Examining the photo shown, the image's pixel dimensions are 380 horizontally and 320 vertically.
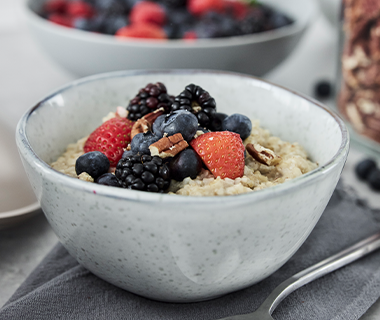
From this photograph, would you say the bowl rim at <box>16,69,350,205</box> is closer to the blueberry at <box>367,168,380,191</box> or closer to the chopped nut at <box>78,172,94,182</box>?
the chopped nut at <box>78,172,94,182</box>

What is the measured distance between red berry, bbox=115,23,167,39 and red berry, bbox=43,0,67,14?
70 centimetres

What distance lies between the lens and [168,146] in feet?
3.11

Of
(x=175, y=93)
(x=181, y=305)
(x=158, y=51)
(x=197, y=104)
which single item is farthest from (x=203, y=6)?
(x=181, y=305)

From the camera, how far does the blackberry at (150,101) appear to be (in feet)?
3.67

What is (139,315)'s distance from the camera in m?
0.91

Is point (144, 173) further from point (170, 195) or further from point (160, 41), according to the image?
point (160, 41)

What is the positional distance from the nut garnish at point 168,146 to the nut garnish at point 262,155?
0.57ft

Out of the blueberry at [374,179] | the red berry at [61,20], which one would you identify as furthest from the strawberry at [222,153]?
the red berry at [61,20]

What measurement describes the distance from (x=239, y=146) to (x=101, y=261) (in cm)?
39

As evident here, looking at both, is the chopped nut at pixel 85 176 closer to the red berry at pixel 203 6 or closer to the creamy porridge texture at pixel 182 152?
the creamy porridge texture at pixel 182 152

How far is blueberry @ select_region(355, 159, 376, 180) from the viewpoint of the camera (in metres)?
1.59

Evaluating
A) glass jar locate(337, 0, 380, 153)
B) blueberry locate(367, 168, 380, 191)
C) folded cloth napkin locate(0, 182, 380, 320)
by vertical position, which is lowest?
blueberry locate(367, 168, 380, 191)

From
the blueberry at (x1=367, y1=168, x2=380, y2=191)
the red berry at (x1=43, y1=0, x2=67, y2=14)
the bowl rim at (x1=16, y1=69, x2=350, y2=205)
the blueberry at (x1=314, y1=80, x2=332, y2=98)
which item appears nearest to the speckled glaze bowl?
the bowl rim at (x1=16, y1=69, x2=350, y2=205)

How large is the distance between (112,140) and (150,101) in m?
0.14
